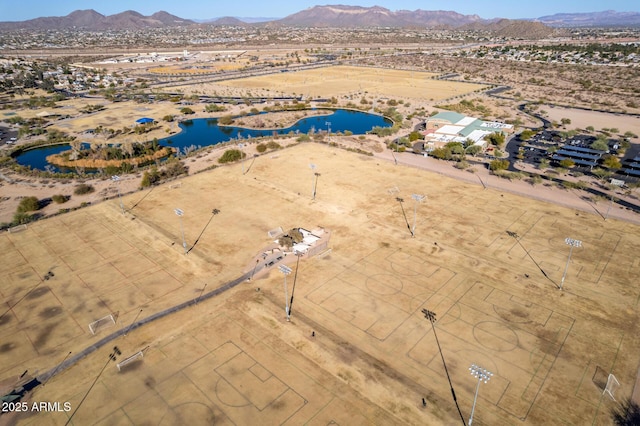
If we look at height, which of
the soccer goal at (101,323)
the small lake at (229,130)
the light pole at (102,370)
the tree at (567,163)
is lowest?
the small lake at (229,130)

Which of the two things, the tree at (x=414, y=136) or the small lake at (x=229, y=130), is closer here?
the tree at (x=414, y=136)

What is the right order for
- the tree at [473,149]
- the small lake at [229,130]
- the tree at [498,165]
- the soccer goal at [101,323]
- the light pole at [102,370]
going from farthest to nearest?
the small lake at [229,130] → the tree at [473,149] → the tree at [498,165] → the soccer goal at [101,323] → the light pole at [102,370]

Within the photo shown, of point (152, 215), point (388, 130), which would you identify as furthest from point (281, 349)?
point (388, 130)

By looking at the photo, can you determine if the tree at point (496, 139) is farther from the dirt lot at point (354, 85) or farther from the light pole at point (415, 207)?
the dirt lot at point (354, 85)

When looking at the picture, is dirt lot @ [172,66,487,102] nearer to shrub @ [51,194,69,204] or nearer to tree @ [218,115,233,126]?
tree @ [218,115,233,126]

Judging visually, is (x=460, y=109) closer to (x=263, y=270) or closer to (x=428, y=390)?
(x=263, y=270)

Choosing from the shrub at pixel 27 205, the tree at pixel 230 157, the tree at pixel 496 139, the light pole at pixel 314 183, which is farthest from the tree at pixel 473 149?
the shrub at pixel 27 205

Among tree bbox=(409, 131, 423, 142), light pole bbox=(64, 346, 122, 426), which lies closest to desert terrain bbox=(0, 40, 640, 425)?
light pole bbox=(64, 346, 122, 426)
